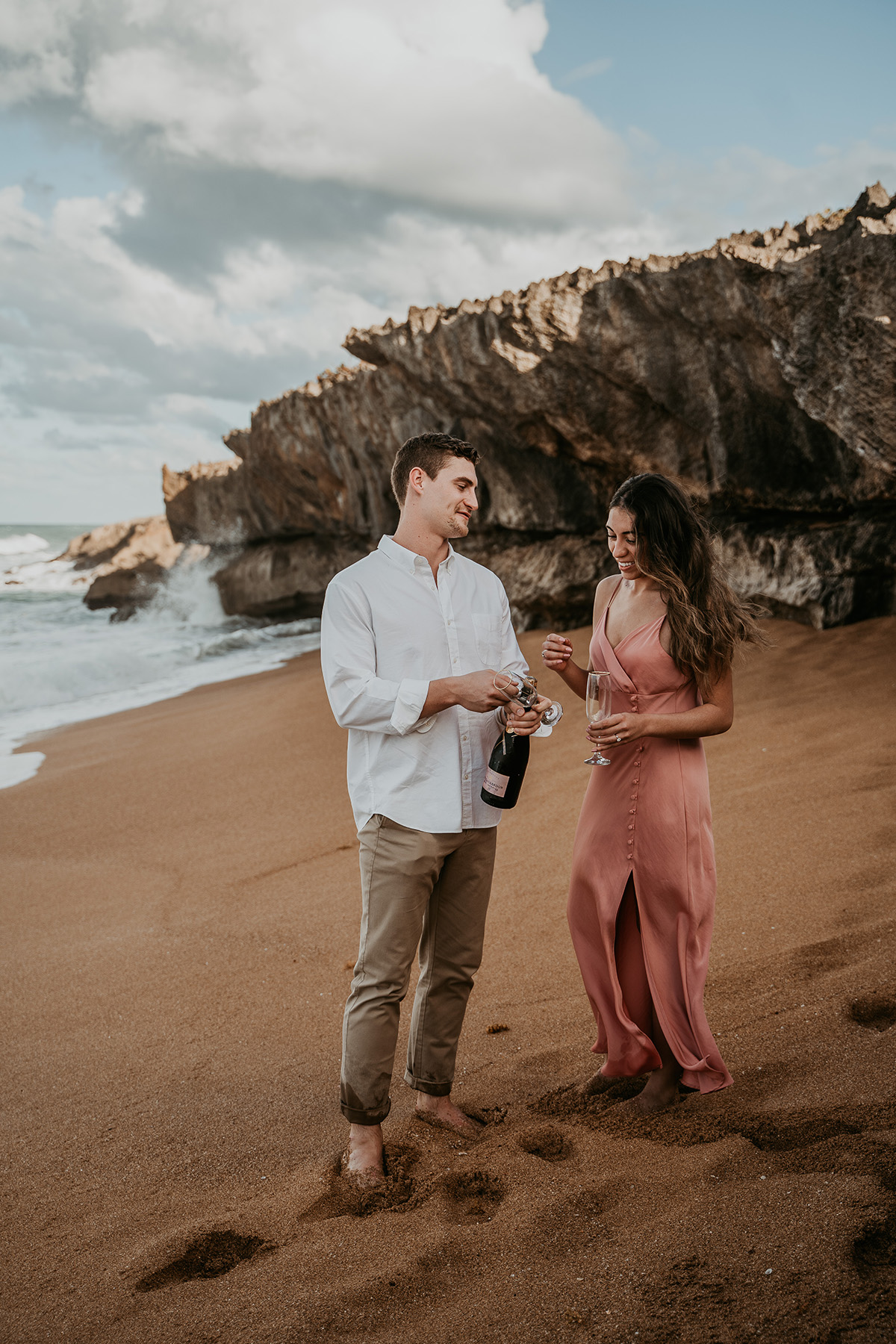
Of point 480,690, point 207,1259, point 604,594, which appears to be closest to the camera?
point 207,1259

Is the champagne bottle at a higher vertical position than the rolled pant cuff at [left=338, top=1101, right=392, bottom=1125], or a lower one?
higher

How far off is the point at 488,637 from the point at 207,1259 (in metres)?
2.06

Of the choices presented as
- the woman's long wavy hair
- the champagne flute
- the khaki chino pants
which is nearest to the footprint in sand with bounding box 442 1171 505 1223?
the khaki chino pants

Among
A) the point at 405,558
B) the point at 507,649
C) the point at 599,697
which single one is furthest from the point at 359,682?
the point at 599,697

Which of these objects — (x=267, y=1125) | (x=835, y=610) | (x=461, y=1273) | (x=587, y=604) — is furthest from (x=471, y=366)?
(x=461, y=1273)

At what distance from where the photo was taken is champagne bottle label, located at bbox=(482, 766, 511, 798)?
298 cm

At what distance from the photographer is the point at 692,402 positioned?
8195 mm

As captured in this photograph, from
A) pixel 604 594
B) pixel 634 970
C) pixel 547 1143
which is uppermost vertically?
pixel 604 594

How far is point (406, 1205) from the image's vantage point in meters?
2.63

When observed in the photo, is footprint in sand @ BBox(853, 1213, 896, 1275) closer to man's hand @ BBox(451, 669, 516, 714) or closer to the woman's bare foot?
the woman's bare foot

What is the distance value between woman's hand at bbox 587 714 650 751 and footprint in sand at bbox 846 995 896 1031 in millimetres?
1414

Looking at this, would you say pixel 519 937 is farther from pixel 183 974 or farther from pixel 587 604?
pixel 587 604

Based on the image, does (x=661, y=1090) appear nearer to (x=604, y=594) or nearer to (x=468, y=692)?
(x=468, y=692)

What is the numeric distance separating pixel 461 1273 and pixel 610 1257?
0.38 metres
